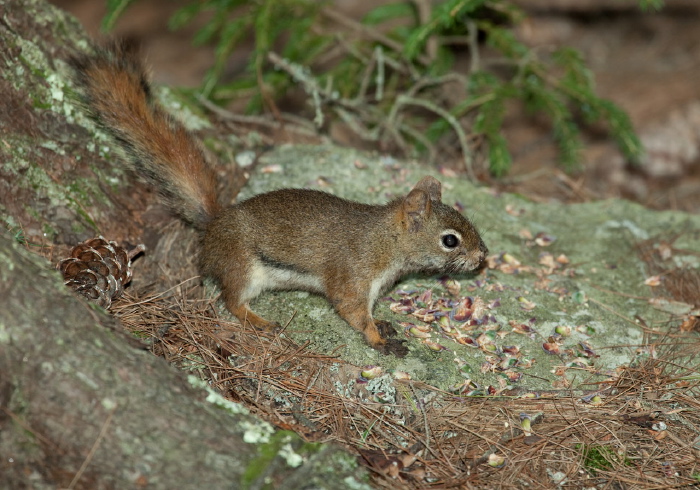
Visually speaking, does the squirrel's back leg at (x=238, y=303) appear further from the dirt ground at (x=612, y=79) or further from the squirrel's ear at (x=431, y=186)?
the dirt ground at (x=612, y=79)

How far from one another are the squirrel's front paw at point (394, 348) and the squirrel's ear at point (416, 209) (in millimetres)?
680

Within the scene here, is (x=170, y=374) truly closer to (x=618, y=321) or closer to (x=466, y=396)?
(x=466, y=396)

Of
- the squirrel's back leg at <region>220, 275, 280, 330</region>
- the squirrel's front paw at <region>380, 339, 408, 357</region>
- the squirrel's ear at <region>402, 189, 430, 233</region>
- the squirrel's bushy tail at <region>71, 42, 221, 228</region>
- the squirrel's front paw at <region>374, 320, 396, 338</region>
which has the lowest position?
the squirrel's front paw at <region>380, 339, 408, 357</region>

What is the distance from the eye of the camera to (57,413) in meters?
2.19

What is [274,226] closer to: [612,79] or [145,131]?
[145,131]

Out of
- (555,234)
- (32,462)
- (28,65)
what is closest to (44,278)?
(32,462)

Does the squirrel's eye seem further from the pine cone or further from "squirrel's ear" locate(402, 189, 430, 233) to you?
A: the pine cone

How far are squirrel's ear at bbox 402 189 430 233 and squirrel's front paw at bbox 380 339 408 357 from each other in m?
0.68

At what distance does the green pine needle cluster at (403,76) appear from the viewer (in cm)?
490

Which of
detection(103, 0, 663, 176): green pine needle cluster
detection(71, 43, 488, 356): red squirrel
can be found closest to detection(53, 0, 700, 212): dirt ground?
detection(103, 0, 663, 176): green pine needle cluster

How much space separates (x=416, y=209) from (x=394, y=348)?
801mm

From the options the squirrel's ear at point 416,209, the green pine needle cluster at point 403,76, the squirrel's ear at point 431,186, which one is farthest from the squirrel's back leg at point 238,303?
the green pine needle cluster at point 403,76

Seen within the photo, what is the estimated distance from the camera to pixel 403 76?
227 inches

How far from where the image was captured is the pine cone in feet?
10.3
